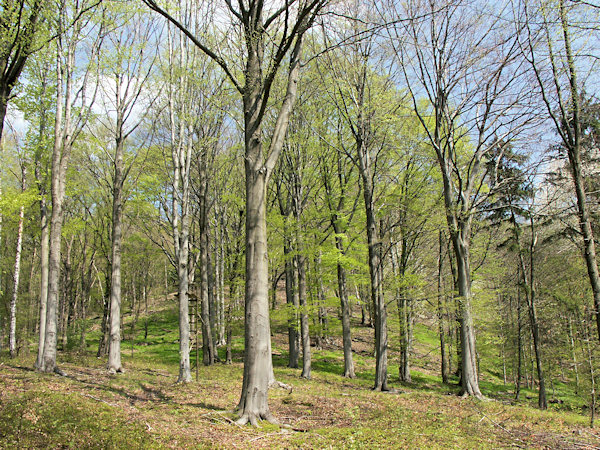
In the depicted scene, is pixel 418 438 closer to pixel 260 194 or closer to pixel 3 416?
pixel 260 194

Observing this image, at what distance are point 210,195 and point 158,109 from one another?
6.44m

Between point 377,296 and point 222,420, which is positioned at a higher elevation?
point 377,296

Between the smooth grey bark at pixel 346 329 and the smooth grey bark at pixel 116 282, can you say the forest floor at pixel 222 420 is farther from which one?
the smooth grey bark at pixel 346 329

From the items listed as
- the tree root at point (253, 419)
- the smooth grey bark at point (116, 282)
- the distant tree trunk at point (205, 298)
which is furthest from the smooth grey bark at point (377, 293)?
the smooth grey bark at point (116, 282)

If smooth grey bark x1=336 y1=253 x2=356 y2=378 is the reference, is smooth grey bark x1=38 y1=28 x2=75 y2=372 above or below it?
above

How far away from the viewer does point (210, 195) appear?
19062mm

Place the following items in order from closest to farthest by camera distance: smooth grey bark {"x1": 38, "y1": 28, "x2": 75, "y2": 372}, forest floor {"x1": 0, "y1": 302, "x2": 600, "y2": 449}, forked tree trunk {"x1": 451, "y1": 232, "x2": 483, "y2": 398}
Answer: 1. forest floor {"x1": 0, "y1": 302, "x2": 600, "y2": 449}
2. smooth grey bark {"x1": 38, "y1": 28, "x2": 75, "y2": 372}
3. forked tree trunk {"x1": 451, "y1": 232, "x2": 483, "y2": 398}

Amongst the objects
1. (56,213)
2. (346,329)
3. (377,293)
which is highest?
(56,213)

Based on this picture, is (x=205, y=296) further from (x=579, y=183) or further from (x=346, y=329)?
(x=579, y=183)

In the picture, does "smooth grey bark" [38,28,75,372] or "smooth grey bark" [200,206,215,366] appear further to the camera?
"smooth grey bark" [200,206,215,366]

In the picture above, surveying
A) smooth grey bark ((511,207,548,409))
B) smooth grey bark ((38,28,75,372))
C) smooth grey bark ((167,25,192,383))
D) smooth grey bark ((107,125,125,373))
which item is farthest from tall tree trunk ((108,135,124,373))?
smooth grey bark ((511,207,548,409))

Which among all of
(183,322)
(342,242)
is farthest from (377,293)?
(183,322)

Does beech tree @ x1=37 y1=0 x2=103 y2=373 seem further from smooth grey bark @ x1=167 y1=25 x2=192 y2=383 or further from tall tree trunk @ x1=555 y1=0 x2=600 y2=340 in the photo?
tall tree trunk @ x1=555 y1=0 x2=600 y2=340

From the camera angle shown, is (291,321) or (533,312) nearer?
(533,312)
